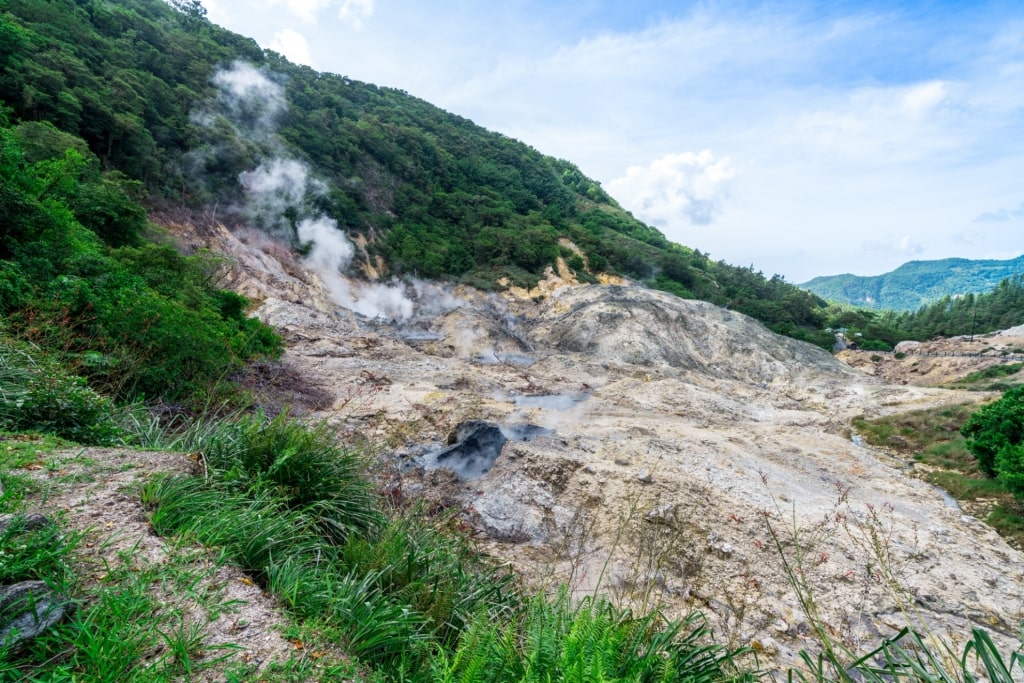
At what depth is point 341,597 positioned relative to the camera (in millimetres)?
2859

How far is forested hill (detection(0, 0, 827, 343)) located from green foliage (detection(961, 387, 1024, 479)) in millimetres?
21601

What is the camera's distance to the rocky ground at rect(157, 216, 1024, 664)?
245 inches

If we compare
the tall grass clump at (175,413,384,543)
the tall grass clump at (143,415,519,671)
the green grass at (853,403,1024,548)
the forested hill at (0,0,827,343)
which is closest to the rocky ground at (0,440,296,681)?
the tall grass clump at (143,415,519,671)

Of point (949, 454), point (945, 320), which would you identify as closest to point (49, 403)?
point (949, 454)

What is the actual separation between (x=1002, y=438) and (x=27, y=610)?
16.9 m

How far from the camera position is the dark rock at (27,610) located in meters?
1.91

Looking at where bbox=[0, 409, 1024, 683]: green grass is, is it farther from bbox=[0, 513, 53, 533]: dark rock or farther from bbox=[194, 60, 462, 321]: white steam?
bbox=[194, 60, 462, 321]: white steam

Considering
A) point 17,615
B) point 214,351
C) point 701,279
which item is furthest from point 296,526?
point 701,279

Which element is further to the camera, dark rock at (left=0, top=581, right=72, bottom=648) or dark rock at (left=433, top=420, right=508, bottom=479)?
dark rock at (left=433, top=420, right=508, bottom=479)

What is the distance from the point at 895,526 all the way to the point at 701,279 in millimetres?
45001

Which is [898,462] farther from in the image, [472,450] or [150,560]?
[150,560]

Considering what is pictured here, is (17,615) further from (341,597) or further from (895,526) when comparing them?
(895,526)

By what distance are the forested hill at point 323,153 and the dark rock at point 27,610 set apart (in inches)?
520

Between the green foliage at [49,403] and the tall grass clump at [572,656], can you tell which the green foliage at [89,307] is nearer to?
the green foliage at [49,403]
